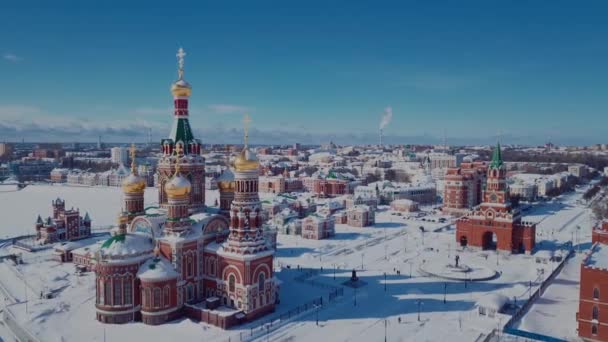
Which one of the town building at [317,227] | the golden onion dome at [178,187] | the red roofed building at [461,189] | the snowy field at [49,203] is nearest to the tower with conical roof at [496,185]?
the town building at [317,227]

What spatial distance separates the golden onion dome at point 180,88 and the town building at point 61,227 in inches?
834

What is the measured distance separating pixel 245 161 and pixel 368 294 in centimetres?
1080

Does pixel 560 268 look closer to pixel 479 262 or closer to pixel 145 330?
pixel 479 262

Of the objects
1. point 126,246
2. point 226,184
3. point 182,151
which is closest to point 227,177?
point 226,184

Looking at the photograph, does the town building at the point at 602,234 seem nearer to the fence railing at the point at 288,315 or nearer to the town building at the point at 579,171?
the fence railing at the point at 288,315

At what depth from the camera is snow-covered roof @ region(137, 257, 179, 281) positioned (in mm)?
22828

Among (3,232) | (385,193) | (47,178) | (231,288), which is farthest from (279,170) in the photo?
(231,288)

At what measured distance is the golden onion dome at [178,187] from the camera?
2453 centimetres

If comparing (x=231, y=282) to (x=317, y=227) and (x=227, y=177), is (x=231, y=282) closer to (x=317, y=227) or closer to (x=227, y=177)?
(x=227, y=177)

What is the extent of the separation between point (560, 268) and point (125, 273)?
28339mm

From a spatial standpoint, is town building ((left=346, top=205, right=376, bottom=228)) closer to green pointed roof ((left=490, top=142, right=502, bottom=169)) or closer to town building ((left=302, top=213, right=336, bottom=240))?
town building ((left=302, top=213, right=336, bottom=240))

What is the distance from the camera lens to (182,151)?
27.2m

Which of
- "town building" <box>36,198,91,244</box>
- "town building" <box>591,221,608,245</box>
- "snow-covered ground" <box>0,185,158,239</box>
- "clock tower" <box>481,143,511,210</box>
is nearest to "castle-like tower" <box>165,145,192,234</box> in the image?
"town building" <box>36,198,91,244</box>

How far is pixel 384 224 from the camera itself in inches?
2020
